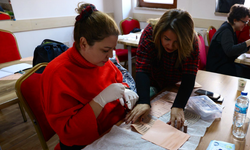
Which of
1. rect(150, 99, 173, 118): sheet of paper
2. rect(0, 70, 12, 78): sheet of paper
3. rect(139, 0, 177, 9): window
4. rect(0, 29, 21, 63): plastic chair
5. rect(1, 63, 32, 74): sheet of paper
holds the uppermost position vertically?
rect(139, 0, 177, 9): window

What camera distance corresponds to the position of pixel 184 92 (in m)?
1.12

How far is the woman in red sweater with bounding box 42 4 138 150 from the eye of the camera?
0.84 meters

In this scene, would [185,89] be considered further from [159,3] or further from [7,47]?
[159,3]

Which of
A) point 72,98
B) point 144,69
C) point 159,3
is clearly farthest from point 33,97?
point 159,3

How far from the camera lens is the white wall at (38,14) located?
282 cm

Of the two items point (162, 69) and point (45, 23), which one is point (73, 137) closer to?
point (162, 69)

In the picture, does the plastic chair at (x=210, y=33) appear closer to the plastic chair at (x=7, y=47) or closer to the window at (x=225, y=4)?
the window at (x=225, y=4)

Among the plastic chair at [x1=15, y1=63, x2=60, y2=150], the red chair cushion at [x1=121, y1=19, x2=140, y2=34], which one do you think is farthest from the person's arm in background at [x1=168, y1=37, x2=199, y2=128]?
the red chair cushion at [x1=121, y1=19, x2=140, y2=34]

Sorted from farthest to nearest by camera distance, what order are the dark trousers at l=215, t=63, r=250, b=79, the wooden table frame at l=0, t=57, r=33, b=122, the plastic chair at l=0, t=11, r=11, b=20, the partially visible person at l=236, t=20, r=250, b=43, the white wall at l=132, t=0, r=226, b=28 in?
the white wall at l=132, t=0, r=226, b=28 → the partially visible person at l=236, t=20, r=250, b=43 → the plastic chair at l=0, t=11, r=11, b=20 → the dark trousers at l=215, t=63, r=250, b=79 → the wooden table frame at l=0, t=57, r=33, b=122

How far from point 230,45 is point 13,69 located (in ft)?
7.47

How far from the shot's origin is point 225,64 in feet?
7.36

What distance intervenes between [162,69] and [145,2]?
3.03 meters

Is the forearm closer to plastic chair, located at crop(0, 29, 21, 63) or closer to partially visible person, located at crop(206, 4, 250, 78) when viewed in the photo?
partially visible person, located at crop(206, 4, 250, 78)

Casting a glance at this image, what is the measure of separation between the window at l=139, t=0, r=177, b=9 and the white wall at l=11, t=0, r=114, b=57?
1466 millimetres
